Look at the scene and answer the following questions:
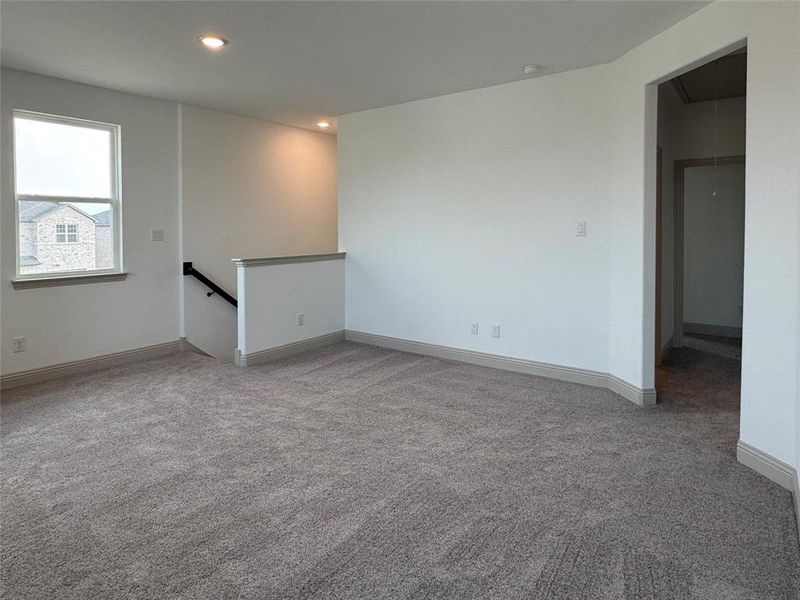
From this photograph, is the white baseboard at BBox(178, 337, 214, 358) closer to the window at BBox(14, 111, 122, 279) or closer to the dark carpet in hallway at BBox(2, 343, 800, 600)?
the window at BBox(14, 111, 122, 279)

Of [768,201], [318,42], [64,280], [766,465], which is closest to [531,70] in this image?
[318,42]

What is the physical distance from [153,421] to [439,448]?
1920 millimetres

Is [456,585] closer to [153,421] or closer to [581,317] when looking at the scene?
[153,421]

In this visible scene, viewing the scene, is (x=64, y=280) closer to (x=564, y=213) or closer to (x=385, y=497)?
(x=385, y=497)

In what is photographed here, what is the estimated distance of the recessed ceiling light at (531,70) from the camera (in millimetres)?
4299

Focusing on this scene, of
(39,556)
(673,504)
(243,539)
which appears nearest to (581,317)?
(673,504)

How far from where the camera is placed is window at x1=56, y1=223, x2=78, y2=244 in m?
4.77

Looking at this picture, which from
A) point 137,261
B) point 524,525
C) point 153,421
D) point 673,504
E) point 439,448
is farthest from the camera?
point 137,261

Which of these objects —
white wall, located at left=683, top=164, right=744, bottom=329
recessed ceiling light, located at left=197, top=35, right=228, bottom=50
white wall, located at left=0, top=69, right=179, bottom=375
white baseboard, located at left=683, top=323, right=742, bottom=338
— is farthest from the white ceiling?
white baseboard, located at left=683, top=323, right=742, bottom=338

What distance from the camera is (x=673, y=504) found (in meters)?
2.54

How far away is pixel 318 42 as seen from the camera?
12.3 feet

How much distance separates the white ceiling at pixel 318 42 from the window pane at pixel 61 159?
0.46 metres

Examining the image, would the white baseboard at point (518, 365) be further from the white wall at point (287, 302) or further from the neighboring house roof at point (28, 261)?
the neighboring house roof at point (28, 261)

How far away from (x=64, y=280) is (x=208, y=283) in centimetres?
137
